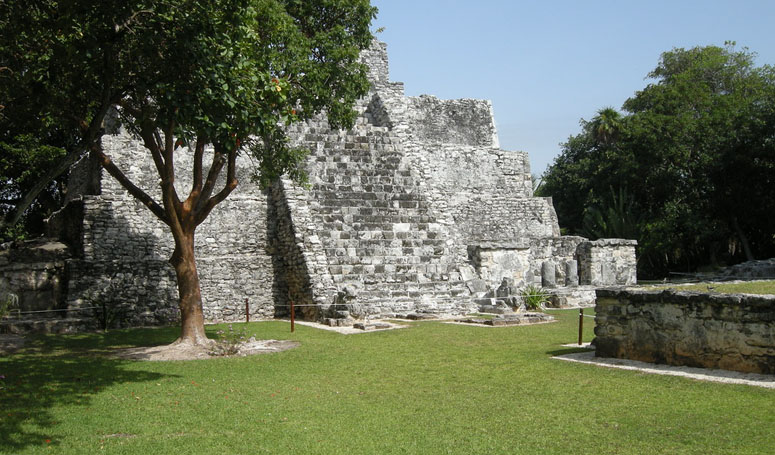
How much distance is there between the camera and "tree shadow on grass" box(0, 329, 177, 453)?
575cm

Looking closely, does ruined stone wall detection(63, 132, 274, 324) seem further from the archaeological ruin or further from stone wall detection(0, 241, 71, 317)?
stone wall detection(0, 241, 71, 317)

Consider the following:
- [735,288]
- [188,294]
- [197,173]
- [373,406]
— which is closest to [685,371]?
[735,288]

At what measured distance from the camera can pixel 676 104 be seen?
28828 mm

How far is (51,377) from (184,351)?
2183mm

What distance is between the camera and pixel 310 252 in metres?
15.2

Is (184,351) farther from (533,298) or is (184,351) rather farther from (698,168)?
(698,168)

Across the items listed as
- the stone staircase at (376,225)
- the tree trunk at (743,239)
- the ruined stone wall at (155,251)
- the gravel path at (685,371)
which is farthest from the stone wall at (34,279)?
the tree trunk at (743,239)

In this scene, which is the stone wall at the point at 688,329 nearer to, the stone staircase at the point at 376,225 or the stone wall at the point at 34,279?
the stone staircase at the point at 376,225

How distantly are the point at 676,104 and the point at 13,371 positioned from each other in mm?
27585

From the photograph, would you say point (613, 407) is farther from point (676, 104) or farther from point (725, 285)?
point (676, 104)

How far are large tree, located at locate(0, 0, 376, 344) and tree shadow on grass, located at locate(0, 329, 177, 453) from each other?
5.60 feet

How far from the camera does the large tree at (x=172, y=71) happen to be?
25.5 feet

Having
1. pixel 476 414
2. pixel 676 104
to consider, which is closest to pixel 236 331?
pixel 476 414

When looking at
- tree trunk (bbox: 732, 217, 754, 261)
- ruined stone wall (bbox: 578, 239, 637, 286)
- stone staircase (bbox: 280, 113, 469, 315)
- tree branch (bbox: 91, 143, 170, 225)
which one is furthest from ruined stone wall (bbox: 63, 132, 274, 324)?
tree trunk (bbox: 732, 217, 754, 261)
